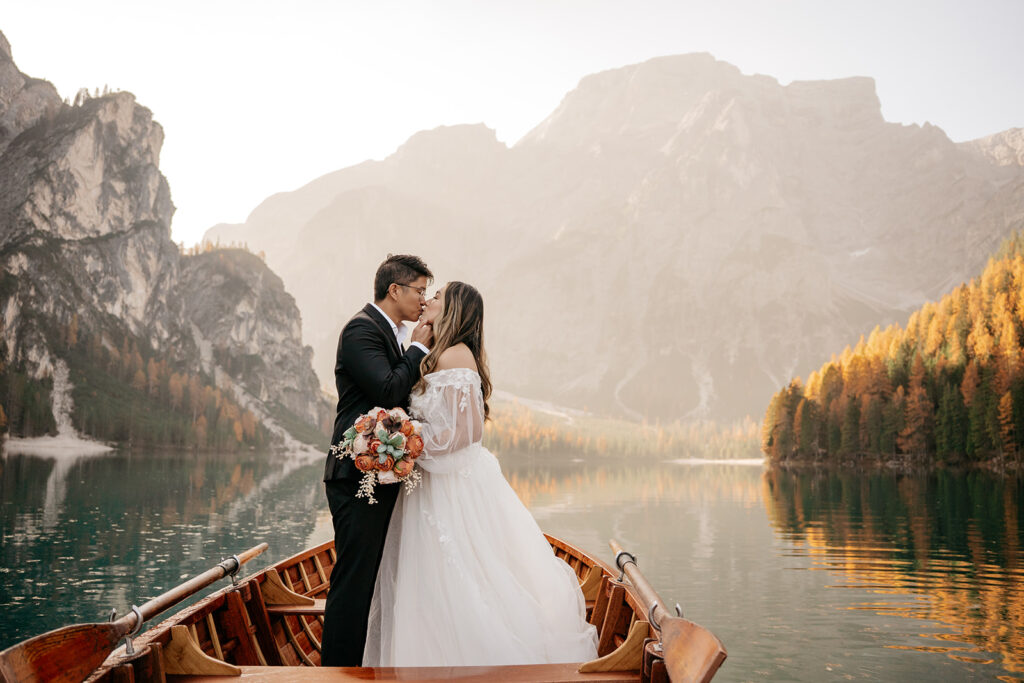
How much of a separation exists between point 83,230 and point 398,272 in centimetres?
19358

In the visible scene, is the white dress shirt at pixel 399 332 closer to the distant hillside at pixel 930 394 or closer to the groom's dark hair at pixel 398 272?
the groom's dark hair at pixel 398 272

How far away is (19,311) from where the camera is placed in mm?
150250

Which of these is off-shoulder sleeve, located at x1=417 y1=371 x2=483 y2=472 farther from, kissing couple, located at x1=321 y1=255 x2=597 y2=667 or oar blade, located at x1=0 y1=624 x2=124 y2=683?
oar blade, located at x1=0 y1=624 x2=124 y2=683

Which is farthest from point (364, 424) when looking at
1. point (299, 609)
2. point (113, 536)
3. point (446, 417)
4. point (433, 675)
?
point (113, 536)

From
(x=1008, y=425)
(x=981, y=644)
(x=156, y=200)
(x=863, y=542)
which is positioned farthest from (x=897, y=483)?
(x=156, y=200)

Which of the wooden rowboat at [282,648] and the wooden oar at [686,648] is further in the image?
the wooden rowboat at [282,648]

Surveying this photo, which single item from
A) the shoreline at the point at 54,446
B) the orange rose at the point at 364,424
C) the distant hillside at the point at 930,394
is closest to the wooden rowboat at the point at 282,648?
the orange rose at the point at 364,424

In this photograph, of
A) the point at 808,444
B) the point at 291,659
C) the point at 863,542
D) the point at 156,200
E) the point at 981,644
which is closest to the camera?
the point at 291,659

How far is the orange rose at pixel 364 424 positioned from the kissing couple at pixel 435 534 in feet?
0.79

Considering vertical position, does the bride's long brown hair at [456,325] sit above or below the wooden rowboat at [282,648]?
above

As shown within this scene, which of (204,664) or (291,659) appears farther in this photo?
(291,659)

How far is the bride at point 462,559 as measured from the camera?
6.27 metres

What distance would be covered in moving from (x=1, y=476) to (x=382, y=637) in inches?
3192

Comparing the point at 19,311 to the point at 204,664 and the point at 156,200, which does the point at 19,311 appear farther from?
the point at 204,664
